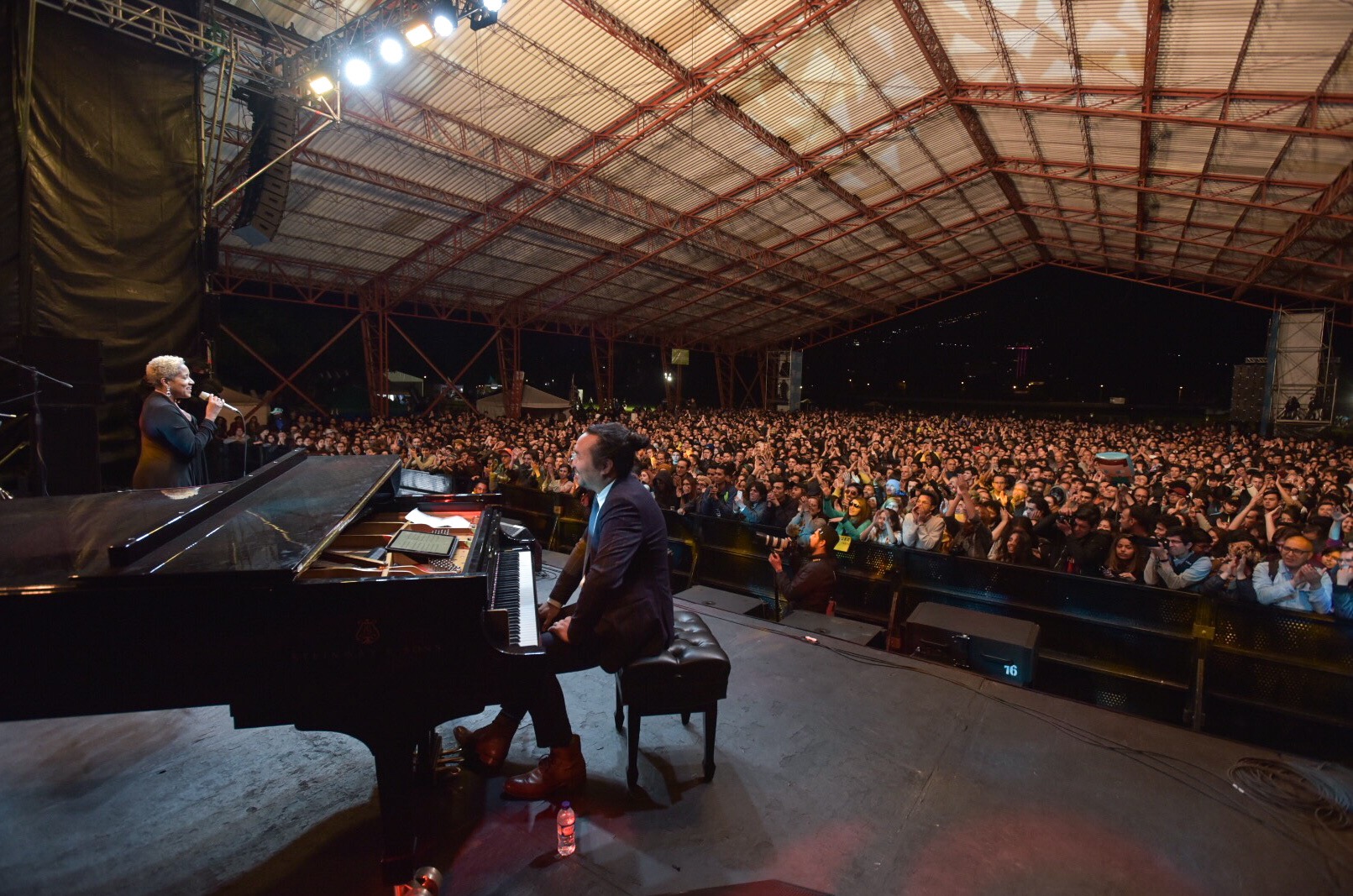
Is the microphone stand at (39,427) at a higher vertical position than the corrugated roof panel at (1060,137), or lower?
lower

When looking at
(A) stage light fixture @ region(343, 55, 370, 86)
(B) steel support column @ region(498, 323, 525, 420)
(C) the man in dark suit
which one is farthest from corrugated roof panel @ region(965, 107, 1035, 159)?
(B) steel support column @ region(498, 323, 525, 420)

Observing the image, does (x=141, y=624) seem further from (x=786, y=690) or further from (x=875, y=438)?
(x=875, y=438)

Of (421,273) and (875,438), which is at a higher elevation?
(421,273)

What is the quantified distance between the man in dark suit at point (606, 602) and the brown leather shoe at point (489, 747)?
159mm

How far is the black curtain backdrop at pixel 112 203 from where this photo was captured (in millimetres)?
4512

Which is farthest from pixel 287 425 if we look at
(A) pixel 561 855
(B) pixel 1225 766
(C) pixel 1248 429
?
(C) pixel 1248 429

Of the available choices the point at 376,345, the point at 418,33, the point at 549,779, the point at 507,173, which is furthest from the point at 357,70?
the point at 376,345

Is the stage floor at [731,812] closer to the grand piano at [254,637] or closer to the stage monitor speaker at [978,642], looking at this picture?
the stage monitor speaker at [978,642]

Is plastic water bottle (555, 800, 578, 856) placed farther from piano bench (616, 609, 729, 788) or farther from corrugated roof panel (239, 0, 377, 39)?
corrugated roof panel (239, 0, 377, 39)

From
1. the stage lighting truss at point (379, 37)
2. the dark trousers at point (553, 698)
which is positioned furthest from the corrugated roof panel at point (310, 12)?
the dark trousers at point (553, 698)

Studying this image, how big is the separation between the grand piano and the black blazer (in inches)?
11.8

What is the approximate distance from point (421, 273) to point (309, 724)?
16.5 m

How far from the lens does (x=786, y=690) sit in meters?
3.39

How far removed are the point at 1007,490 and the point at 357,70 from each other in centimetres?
905
